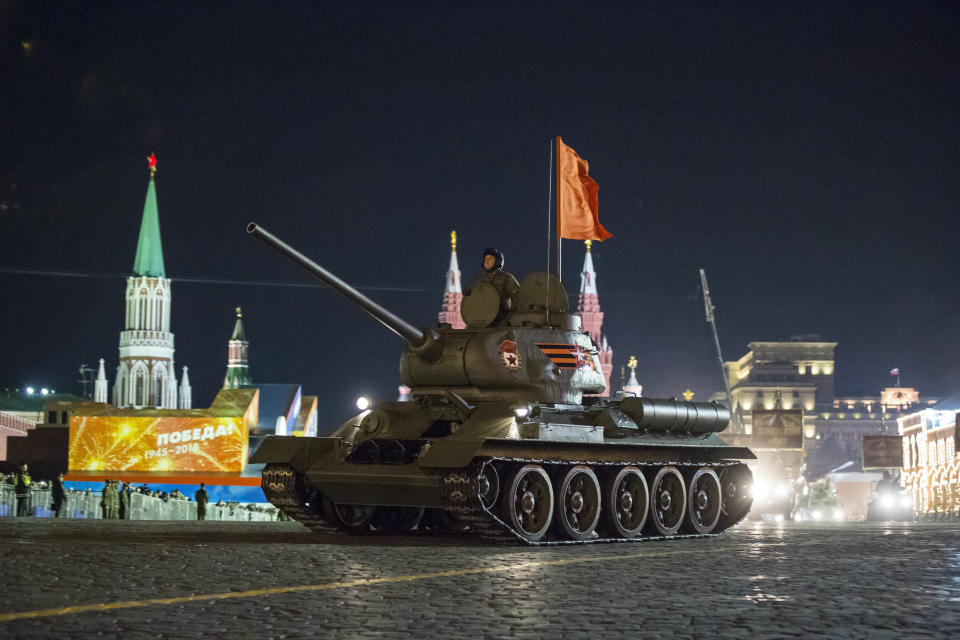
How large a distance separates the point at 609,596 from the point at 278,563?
434cm

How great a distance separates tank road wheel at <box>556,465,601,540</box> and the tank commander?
9.66 ft

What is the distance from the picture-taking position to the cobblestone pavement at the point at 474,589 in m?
8.70

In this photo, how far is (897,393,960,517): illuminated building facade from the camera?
316 feet

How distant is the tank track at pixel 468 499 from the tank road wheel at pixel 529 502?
14 cm

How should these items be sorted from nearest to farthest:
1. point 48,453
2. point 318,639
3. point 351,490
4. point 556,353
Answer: point 318,639
point 351,490
point 556,353
point 48,453

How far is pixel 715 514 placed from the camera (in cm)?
2200

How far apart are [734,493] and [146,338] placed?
137 m

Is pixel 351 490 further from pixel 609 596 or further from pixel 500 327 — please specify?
pixel 609 596

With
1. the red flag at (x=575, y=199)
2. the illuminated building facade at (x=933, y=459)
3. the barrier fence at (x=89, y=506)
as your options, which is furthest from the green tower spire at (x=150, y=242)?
the red flag at (x=575, y=199)

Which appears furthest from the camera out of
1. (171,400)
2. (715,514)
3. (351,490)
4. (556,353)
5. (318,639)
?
(171,400)

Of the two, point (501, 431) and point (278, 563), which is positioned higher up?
point (501, 431)

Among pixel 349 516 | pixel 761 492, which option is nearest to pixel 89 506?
pixel 349 516

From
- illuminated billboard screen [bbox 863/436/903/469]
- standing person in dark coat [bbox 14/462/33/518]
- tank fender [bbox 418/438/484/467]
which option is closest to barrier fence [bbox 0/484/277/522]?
standing person in dark coat [bbox 14/462/33/518]

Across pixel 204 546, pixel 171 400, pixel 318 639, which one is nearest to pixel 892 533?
pixel 204 546
